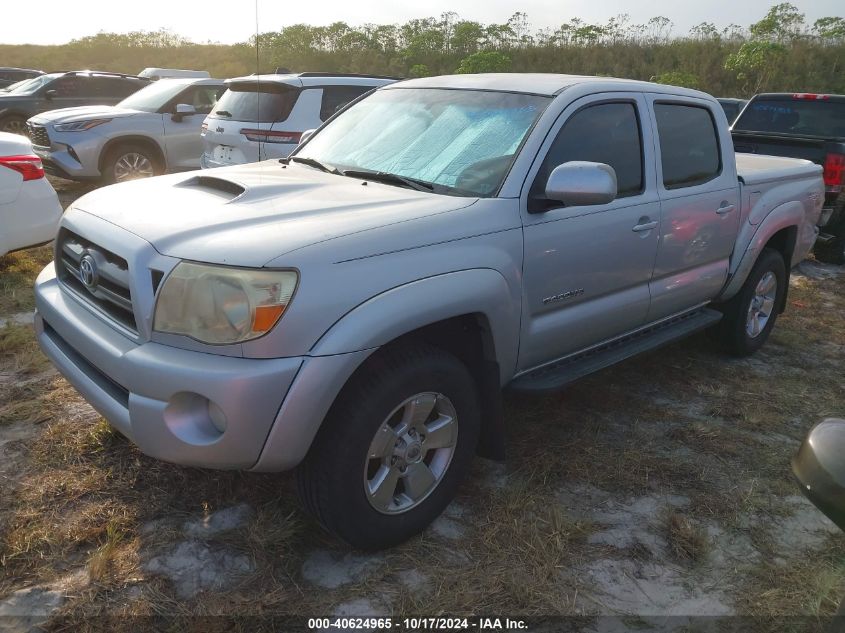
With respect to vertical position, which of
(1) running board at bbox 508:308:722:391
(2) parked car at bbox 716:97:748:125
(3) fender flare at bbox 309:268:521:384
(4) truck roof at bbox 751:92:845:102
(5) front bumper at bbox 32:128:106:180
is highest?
(4) truck roof at bbox 751:92:845:102

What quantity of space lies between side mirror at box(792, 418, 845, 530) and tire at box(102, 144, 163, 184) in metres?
9.59

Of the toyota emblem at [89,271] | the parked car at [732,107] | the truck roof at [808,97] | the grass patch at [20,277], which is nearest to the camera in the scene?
the toyota emblem at [89,271]

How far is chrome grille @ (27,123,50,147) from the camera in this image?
368 inches

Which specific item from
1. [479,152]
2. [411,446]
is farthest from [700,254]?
[411,446]

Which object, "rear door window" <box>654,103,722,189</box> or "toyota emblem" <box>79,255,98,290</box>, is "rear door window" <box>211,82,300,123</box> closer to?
"rear door window" <box>654,103,722,189</box>

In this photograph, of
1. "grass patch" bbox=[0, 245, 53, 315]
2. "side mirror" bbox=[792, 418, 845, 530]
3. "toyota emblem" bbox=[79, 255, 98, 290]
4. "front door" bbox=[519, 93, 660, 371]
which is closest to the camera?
→ "side mirror" bbox=[792, 418, 845, 530]

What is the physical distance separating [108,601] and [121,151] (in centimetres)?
833

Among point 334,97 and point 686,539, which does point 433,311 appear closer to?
point 686,539

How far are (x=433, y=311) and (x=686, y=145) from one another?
92.2 inches

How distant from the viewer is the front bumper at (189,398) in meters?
2.20

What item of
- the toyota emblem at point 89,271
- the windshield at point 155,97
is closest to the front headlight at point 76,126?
the windshield at point 155,97

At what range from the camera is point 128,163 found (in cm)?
962

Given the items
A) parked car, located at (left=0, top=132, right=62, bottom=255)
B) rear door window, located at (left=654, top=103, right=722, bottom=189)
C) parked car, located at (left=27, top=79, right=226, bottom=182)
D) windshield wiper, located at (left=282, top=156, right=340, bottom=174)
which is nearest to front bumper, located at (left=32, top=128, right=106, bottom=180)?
parked car, located at (left=27, top=79, right=226, bottom=182)

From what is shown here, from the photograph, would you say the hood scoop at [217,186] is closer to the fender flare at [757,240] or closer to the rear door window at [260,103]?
the fender flare at [757,240]
